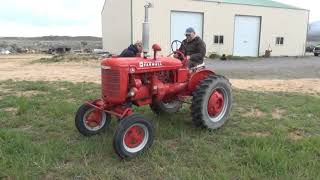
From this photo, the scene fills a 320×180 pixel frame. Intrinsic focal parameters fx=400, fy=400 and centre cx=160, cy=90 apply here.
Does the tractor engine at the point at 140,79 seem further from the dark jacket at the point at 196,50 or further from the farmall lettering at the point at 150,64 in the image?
the dark jacket at the point at 196,50

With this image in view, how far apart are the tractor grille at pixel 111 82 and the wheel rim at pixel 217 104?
163cm

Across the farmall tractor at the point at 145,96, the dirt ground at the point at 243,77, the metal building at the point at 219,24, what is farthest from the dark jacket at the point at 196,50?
the metal building at the point at 219,24

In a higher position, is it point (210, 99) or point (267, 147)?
point (210, 99)

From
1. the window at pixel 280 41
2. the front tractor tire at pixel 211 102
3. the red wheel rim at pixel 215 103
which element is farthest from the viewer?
the window at pixel 280 41

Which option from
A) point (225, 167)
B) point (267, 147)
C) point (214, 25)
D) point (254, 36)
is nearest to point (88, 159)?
point (225, 167)

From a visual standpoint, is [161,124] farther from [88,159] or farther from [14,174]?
[14,174]

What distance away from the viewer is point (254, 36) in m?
29.8

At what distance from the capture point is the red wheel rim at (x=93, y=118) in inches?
223

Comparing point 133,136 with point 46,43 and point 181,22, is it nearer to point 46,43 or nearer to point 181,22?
point 181,22

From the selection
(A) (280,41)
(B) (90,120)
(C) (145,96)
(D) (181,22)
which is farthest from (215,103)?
(A) (280,41)

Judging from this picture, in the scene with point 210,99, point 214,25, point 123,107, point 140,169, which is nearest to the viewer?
point 140,169

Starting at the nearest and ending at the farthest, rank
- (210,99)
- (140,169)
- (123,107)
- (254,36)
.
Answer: (140,169) → (123,107) → (210,99) → (254,36)

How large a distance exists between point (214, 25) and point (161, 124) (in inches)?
871

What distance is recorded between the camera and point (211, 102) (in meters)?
6.14
